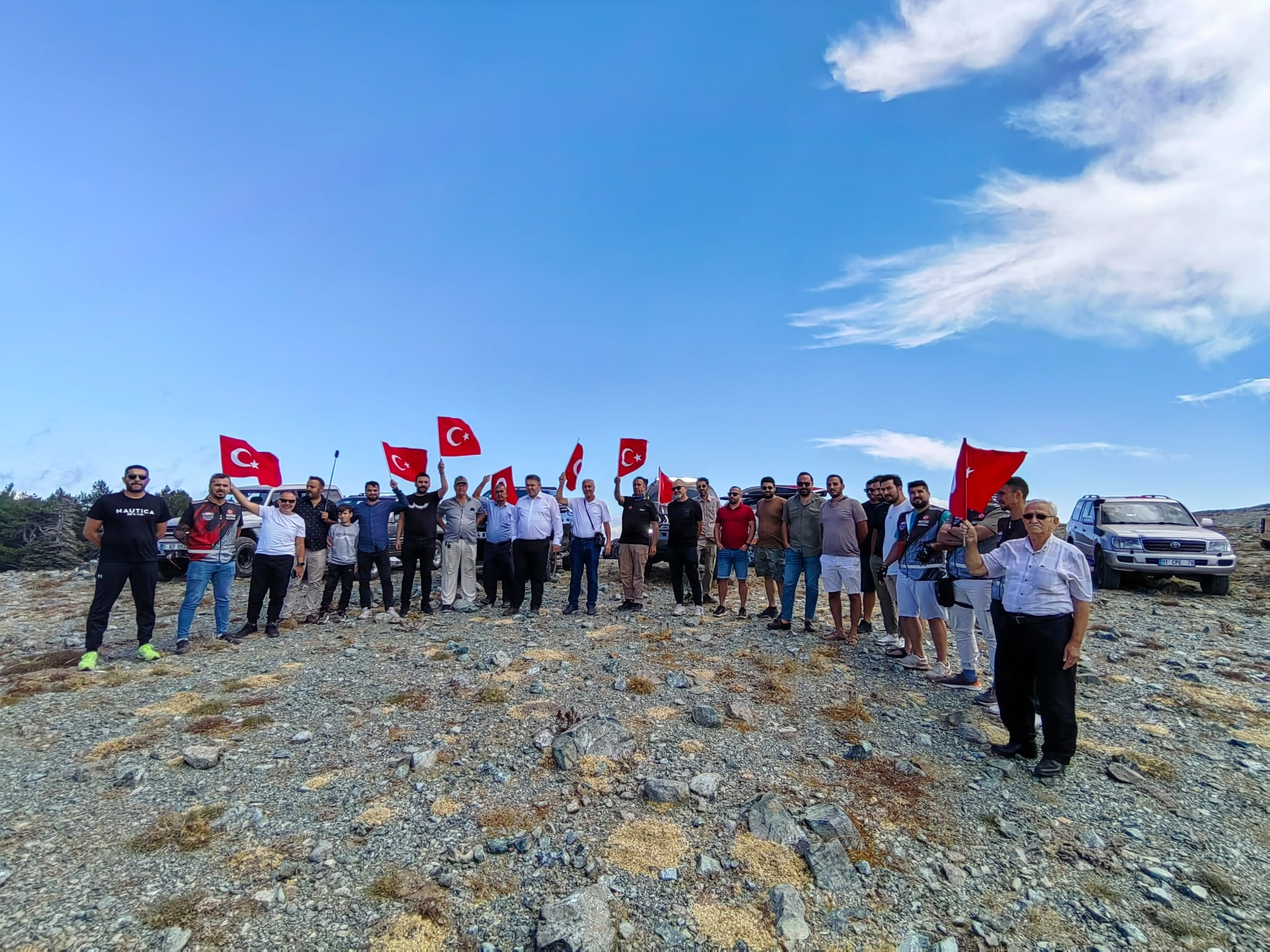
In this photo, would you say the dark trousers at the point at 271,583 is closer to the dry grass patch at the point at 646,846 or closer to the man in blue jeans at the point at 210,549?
the man in blue jeans at the point at 210,549

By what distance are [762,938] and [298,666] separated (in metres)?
6.24

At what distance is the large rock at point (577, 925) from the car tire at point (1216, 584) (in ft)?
48.9

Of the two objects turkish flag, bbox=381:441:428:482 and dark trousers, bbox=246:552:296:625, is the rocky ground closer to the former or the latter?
dark trousers, bbox=246:552:296:625

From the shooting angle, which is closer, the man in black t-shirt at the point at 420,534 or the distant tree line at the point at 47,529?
the man in black t-shirt at the point at 420,534

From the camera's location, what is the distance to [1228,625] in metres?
9.59

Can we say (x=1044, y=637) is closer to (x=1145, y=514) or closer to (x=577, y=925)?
(x=577, y=925)

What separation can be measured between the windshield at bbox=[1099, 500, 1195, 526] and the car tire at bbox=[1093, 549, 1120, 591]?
76 centimetres

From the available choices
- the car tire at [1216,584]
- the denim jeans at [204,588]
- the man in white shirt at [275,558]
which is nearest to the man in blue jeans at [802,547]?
the man in white shirt at [275,558]

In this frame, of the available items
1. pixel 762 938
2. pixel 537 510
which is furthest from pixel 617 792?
pixel 537 510

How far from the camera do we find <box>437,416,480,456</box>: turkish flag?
34.5 feet

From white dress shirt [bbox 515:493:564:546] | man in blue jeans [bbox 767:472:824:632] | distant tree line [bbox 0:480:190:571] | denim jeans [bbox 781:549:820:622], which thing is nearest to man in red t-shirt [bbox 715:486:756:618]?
man in blue jeans [bbox 767:472:824:632]

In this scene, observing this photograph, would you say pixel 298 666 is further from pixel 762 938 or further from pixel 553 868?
pixel 762 938

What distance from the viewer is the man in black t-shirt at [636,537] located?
9953 millimetres

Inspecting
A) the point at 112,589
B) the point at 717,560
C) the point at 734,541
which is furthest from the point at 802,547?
the point at 112,589
